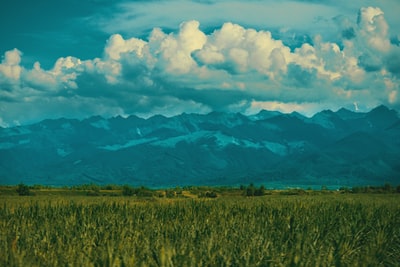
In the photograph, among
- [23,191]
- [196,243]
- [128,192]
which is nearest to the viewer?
[196,243]

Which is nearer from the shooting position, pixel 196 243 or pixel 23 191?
pixel 196 243

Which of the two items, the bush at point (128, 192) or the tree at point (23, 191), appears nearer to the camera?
the tree at point (23, 191)

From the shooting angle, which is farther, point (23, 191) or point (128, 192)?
point (128, 192)

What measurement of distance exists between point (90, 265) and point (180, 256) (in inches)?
93.7

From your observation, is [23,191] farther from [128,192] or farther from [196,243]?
[196,243]

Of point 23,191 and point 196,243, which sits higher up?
point 23,191

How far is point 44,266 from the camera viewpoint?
53.5 ft

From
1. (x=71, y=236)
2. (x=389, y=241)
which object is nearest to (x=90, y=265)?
(x=71, y=236)

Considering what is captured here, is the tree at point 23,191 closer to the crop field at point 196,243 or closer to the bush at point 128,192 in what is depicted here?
the bush at point 128,192

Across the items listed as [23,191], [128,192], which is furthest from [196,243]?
[128,192]

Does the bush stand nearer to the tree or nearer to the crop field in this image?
the tree

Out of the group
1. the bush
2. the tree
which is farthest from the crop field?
the bush

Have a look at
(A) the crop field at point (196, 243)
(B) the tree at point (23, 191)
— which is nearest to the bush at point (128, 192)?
(B) the tree at point (23, 191)

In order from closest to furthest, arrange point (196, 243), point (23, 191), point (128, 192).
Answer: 1. point (196, 243)
2. point (23, 191)
3. point (128, 192)
